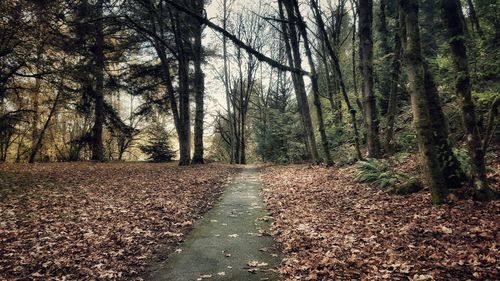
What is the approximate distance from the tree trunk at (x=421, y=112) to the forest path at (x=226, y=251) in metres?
3.74

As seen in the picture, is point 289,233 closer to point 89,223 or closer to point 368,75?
point 89,223

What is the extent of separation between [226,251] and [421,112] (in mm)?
5029

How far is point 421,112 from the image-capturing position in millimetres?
7250

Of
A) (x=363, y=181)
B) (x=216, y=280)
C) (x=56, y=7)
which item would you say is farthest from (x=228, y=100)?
(x=216, y=280)

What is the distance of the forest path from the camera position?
5422 mm

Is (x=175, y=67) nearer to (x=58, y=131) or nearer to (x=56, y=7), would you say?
(x=56, y=7)

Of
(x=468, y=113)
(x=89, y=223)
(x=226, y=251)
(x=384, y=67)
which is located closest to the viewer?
(x=226, y=251)

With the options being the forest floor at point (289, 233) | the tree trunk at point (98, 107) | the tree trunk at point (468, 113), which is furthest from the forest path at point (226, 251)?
the tree trunk at point (98, 107)

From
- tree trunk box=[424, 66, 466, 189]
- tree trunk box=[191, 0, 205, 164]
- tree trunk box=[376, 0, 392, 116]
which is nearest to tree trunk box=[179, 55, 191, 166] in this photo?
tree trunk box=[191, 0, 205, 164]

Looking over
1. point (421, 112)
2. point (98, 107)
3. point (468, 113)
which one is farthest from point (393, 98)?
point (98, 107)

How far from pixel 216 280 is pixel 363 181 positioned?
24.5 feet

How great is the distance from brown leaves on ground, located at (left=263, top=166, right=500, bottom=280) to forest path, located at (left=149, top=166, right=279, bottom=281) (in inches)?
15.7

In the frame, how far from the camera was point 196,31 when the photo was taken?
78.8 ft

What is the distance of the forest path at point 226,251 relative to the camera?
5.42m
